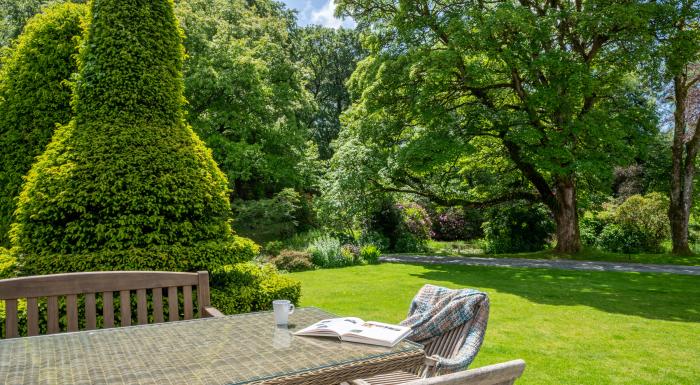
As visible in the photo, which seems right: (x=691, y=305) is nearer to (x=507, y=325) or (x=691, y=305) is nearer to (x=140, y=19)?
(x=507, y=325)

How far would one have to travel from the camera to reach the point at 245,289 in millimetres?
5445

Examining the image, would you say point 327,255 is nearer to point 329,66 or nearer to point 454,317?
point 454,317

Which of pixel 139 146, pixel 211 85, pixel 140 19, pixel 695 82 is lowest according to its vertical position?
pixel 139 146

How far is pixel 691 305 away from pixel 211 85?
1608 centimetres

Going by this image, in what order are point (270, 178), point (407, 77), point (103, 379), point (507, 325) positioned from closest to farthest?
point (103, 379), point (507, 325), point (407, 77), point (270, 178)

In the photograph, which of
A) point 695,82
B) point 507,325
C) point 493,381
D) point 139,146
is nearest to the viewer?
point 493,381

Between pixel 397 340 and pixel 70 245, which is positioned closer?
pixel 397 340

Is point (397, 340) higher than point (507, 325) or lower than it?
higher

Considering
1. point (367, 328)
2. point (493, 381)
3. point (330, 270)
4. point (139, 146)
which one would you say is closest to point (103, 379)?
point (367, 328)

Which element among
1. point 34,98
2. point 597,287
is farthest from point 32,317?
point 597,287

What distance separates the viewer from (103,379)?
2059 mm

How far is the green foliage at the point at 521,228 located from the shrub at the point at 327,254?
7.49 metres

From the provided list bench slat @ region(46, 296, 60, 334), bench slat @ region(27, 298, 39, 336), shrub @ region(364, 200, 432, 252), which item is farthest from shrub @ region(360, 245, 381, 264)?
bench slat @ region(27, 298, 39, 336)

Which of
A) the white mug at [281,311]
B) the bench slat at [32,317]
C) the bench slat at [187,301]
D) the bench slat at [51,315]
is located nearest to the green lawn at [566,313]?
the white mug at [281,311]
